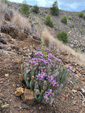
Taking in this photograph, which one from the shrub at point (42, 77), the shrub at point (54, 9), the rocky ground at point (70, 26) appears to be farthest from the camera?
the shrub at point (54, 9)

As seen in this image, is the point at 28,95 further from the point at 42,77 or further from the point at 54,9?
the point at 54,9

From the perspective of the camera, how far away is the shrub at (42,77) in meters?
2.11

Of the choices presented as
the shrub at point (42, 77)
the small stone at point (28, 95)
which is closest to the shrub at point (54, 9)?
the shrub at point (42, 77)

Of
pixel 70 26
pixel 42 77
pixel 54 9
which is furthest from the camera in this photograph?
pixel 54 9

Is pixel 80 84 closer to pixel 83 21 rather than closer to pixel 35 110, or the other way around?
pixel 35 110

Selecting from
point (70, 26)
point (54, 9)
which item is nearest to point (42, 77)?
point (70, 26)

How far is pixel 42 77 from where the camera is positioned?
7.01 ft

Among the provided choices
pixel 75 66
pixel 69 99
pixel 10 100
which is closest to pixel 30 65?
pixel 10 100

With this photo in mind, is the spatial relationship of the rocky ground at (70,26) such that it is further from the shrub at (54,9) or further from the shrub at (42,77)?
the shrub at (42,77)

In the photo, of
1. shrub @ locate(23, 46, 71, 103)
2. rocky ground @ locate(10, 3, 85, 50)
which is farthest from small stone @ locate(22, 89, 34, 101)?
rocky ground @ locate(10, 3, 85, 50)

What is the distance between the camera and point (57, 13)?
2759cm

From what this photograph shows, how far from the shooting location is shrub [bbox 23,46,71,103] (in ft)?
6.93

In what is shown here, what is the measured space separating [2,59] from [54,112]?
190 cm

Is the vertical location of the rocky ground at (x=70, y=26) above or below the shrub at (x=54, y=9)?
below
